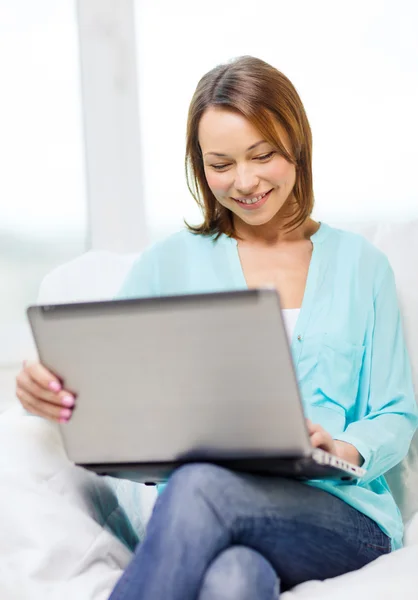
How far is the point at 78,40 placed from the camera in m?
2.35

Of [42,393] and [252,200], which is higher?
[252,200]

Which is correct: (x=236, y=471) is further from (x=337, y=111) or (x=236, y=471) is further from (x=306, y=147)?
(x=337, y=111)

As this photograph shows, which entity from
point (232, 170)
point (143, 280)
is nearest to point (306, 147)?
point (232, 170)

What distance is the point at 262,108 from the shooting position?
1.33 m

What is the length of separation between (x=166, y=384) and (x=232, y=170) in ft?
1.70

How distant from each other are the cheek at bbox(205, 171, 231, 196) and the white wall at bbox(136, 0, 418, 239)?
912 millimetres

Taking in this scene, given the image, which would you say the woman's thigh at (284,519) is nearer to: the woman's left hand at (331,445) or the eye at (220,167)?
the woman's left hand at (331,445)

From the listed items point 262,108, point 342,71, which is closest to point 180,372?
point 262,108

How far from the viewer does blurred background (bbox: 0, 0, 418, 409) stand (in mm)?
2213

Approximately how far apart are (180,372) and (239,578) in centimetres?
24

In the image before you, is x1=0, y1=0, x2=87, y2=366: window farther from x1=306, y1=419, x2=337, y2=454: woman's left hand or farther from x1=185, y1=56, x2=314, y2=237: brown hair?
x1=306, y1=419, x2=337, y2=454: woman's left hand

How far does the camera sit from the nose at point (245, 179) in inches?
52.4

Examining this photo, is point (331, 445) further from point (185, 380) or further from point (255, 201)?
point (255, 201)

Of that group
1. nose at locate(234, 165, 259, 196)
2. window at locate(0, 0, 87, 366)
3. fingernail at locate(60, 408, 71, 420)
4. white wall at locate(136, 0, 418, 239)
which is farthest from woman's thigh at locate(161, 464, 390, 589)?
window at locate(0, 0, 87, 366)
